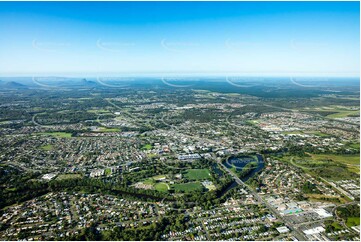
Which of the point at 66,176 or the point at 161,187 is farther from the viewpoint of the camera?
the point at 66,176

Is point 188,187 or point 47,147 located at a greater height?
point 188,187

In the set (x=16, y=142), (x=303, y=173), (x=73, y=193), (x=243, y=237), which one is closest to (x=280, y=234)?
(x=243, y=237)

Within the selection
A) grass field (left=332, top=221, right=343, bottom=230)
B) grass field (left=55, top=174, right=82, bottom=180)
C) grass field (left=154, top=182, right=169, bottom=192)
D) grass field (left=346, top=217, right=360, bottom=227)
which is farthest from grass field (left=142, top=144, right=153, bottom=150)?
grass field (left=346, top=217, right=360, bottom=227)

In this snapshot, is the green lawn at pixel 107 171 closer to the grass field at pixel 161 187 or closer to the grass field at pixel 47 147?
the grass field at pixel 161 187

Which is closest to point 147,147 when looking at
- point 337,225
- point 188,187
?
point 188,187

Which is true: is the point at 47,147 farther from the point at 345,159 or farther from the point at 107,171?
the point at 345,159
